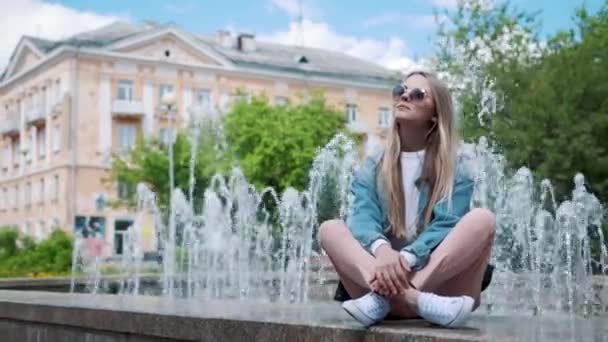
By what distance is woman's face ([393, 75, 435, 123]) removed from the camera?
11.9 ft

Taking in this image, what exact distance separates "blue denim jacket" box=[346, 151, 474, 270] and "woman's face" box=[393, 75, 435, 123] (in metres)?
Result: 0.20

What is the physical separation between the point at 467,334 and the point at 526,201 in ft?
42.4

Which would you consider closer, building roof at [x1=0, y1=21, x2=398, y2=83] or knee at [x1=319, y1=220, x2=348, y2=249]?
knee at [x1=319, y1=220, x2=348, y2=249]

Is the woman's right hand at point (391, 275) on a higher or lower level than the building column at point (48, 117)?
lower

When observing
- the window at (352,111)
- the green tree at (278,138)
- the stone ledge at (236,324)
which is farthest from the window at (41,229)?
the stone ledge at (236,324)

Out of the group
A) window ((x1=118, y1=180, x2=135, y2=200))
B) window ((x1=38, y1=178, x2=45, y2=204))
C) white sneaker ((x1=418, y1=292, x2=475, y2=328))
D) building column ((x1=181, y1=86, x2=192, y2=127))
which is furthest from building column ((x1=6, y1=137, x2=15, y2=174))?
white sneaker ((x1=418, y1=292, x2=475, y2=328))

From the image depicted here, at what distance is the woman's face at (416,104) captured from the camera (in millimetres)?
3639

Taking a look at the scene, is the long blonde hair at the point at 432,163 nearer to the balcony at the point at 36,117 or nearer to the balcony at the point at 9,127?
the balcony at the point at 36,117

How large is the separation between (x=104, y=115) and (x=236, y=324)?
43434mm

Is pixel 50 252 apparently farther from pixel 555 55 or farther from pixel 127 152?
pixel 127 152

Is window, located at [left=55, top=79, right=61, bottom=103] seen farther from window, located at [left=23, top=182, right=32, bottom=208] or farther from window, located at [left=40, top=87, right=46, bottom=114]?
window, located at [left=23, top=182, right=32, bottom=208]

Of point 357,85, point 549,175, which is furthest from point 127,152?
point 549,175

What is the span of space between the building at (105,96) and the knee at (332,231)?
130ft

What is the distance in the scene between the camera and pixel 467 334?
285 centimetres
